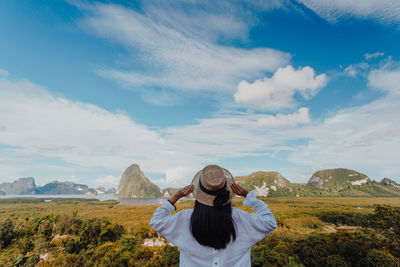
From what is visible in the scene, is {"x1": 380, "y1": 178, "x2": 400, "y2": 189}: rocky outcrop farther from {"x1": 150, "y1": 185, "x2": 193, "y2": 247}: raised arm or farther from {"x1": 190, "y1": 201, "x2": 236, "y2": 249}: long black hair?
{"x1": 150, "y1": 185, "x2": 193, "y2": 247}: raised arm

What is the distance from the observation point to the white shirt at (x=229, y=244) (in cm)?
145

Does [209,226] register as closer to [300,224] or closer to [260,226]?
[260,226]

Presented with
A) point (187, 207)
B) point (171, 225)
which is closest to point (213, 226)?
point (171, 225)

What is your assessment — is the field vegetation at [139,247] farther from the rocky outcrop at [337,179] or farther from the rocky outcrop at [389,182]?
the rocky outcrop at [389,182]

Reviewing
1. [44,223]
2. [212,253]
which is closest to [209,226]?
[212,253]

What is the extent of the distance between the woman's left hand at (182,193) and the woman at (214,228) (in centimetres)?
18

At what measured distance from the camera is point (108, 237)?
737 cm

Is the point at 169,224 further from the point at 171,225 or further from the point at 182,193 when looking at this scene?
the point at 182,193

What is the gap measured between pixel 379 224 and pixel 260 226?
355 inches

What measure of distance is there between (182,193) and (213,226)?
1.47 feet

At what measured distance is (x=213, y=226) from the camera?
1.38 meters

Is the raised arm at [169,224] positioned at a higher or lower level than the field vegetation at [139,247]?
higher

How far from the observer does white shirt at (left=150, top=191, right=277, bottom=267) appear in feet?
4.76

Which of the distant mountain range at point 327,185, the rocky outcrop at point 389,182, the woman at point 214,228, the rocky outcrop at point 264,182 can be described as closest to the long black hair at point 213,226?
the woman at point 214,228
